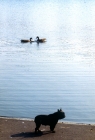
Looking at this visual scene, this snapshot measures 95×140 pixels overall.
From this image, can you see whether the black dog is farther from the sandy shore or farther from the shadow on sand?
the sandy shore

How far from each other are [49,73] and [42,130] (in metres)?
12.6

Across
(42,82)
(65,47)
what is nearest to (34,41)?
(65,47)

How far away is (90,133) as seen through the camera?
13797 millimetres

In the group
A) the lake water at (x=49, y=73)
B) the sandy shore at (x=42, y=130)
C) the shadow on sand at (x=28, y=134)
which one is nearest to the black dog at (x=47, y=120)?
the shadow on sand at (x=28, y=134)

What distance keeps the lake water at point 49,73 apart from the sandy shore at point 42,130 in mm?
3426

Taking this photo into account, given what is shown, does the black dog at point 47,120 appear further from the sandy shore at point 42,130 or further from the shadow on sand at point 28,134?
the sandy shore at point 42,130

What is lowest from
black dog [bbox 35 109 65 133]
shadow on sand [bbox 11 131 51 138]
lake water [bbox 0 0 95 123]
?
shadow on sand [bbox 11 131 51 138]

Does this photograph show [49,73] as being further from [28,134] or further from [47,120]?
[28,134]

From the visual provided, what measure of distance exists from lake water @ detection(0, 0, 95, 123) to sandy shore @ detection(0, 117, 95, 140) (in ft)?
11.2

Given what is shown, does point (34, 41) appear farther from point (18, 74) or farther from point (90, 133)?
point (90, 133)

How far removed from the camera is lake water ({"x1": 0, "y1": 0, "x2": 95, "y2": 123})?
19.5 meters

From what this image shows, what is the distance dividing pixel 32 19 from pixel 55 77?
36.1 metres

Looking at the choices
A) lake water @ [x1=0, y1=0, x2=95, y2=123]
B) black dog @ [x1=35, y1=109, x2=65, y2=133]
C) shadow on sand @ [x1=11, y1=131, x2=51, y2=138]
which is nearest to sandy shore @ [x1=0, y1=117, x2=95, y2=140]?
shadow on sand @ [x1=11, y1=131, x2=51, y2=138]

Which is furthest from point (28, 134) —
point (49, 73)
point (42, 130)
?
point (49, 73)
